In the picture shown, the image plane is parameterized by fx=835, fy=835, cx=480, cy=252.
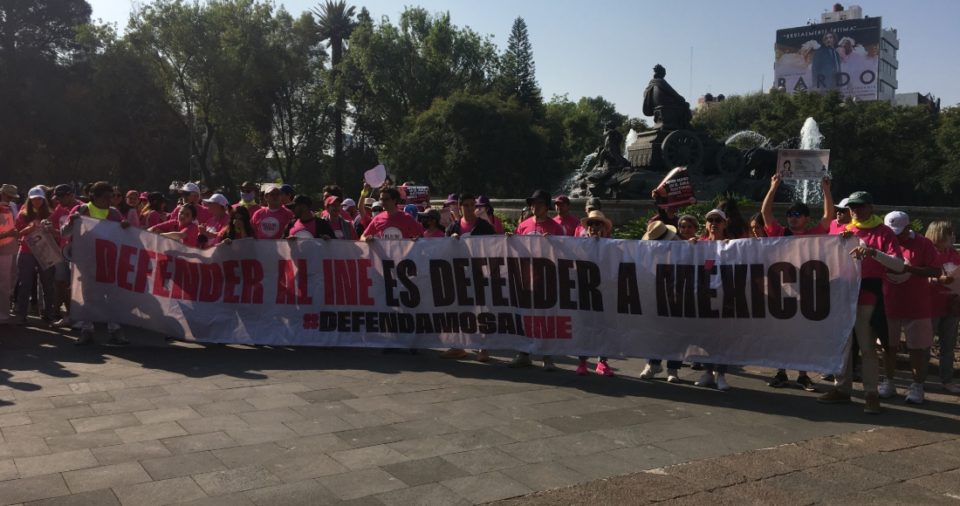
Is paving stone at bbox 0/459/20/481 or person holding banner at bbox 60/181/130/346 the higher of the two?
person holding banner at bbox 60/181/130/346

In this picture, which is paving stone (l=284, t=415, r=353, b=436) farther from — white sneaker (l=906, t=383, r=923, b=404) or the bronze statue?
the bronze statue

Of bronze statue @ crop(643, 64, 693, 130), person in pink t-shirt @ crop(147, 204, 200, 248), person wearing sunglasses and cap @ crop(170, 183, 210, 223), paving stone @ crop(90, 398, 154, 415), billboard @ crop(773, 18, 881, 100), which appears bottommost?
paving stone @ crop(90, 398, 154, 415)

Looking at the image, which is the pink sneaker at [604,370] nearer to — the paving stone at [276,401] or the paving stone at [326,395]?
the paving stone at [326,395]

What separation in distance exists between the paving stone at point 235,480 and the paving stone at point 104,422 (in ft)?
4.70

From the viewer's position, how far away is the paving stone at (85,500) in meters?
4.45

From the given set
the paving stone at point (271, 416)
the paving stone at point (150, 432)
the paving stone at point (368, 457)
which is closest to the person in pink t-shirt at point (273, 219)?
the paving stone at point (271, 416)

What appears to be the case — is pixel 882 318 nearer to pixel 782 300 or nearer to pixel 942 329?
pixel 782 300

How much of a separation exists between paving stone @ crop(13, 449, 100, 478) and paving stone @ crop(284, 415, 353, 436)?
1.35 m

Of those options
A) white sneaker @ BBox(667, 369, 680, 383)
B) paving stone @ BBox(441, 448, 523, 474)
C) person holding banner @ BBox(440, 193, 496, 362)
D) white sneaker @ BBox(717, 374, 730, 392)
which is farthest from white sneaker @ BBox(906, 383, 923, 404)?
person holding banner @ BBox(440, 193, 496, 362)

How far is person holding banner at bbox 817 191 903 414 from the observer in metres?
6.71

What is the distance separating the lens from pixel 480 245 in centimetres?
852

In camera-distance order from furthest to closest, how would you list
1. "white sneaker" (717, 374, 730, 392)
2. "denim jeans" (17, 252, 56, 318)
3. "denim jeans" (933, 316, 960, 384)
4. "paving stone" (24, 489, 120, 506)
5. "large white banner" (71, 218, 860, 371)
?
1. "denim jeans" (17, 252, 56, 318)
2. "denim jeans" (933, 316, 960, 384)
3. "white sneaker" (717, 374, 730, 392)
4. "large white banner" (71, 218, 860, 371)
5. "paving stone" (24, 489, 120, 506)

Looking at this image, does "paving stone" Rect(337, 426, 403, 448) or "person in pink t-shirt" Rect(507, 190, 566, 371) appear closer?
"paving stone" Rect(337, 426, 403, 448)

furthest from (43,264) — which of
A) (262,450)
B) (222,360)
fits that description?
(262,450)
